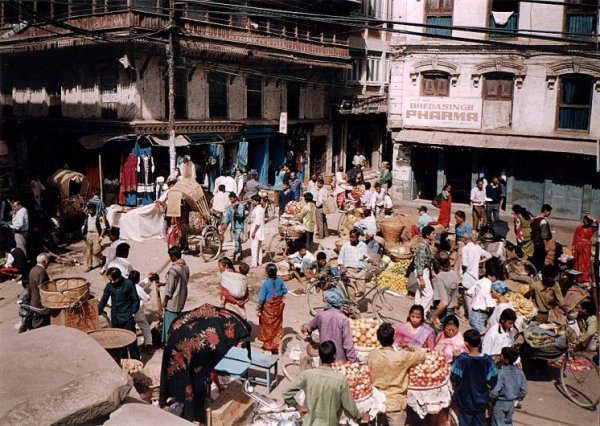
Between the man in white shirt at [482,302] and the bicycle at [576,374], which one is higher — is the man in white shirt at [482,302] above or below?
above

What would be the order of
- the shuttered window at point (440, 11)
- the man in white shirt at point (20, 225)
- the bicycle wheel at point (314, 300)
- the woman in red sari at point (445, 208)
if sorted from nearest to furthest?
the bicycle wheel at point (314, 300), the man in white shirt at point (20, 225), the woman in red sari at point (445, 208), the shuttered window at point (440, 11)

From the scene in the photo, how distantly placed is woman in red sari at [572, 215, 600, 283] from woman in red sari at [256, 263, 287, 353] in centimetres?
791

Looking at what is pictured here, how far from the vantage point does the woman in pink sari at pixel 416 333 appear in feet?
26.5

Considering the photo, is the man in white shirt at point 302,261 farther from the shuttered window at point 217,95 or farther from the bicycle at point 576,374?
the shuttered window at point 217,95

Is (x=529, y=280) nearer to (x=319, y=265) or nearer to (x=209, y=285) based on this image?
(x=319, y=265)

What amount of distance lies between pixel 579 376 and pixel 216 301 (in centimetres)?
756

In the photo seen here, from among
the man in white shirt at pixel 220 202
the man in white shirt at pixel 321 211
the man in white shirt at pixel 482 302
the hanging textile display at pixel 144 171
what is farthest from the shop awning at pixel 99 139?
the man in white shirt at pixel 482 302

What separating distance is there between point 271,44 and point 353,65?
1020 cm

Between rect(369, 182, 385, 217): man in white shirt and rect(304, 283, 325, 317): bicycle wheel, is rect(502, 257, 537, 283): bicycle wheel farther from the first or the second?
rect(369, 182, 385, 217): man in white shirt

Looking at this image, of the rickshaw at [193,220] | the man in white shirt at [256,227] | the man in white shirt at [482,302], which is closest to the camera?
the man in white shirt at [482,302]

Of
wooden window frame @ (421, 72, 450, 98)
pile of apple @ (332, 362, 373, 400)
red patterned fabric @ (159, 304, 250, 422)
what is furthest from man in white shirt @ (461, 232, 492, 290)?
wooden window frame @ (421, 72, 450, 98)

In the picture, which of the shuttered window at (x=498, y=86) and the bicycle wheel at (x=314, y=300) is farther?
the shuttered window at (x=498, y=86)

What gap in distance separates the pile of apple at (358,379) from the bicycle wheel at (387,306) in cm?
541

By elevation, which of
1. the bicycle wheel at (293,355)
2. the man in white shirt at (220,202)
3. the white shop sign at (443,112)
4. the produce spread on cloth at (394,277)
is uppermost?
the white shop sign at (443,112)
